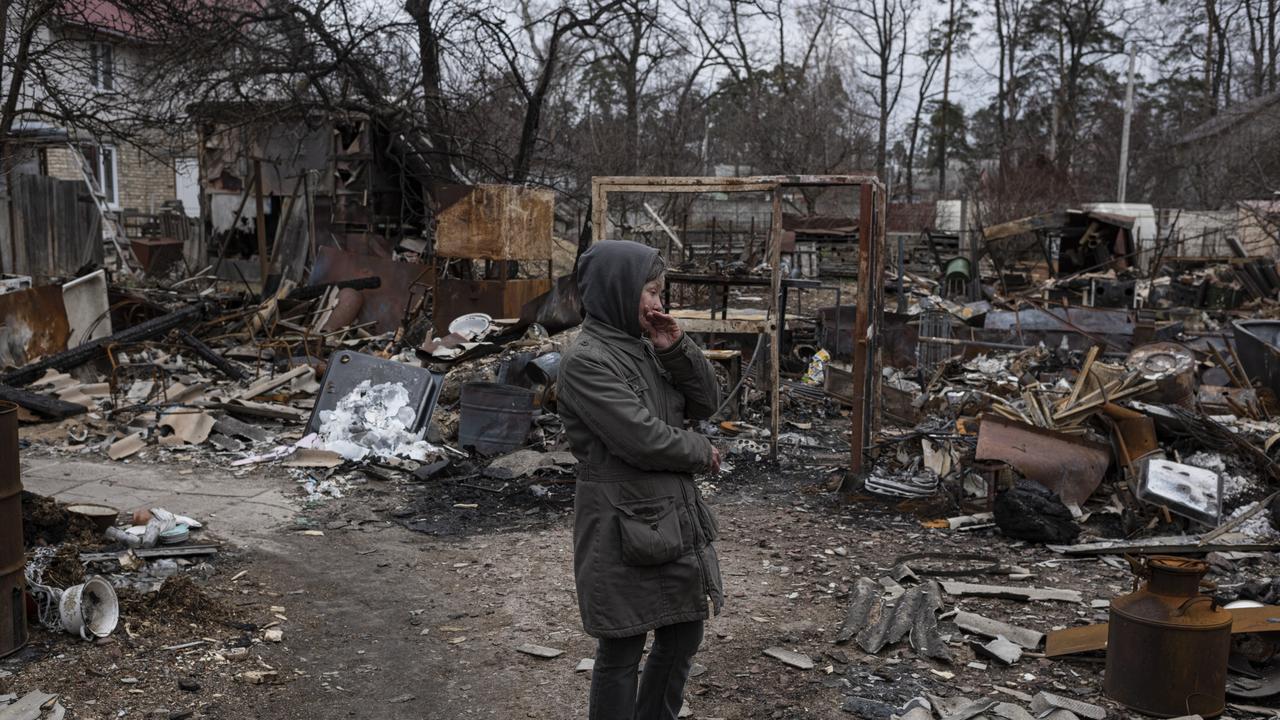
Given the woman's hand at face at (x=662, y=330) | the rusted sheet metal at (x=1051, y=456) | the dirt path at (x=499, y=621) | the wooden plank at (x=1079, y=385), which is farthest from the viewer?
the wooden plank at (x=1079, y=385)

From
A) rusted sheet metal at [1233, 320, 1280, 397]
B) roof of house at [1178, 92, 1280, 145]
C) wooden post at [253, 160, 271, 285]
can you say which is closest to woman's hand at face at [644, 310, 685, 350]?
rusted sheet metal at [1233, 320, 1280, 397]

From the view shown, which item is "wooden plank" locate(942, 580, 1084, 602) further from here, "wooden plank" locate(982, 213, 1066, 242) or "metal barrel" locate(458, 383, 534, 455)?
"wooden plank" locate(982, 213, 1066, 242)

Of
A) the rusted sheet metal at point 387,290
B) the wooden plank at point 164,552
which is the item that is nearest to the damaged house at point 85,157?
the rusted sheet metal at point 387,290

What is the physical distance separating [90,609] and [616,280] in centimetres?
321

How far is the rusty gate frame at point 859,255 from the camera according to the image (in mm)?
7469

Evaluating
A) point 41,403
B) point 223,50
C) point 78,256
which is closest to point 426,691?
point 41,403

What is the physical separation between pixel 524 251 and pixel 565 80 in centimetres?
1617

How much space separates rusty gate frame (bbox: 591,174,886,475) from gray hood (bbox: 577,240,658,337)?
4213mm

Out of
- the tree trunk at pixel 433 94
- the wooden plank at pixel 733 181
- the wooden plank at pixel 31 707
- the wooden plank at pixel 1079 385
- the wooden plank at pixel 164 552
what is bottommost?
the wooden plank at pixel 31 707

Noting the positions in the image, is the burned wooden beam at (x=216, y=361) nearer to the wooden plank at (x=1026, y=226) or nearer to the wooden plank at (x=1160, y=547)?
the wooden plank at (x=1160, y=547)

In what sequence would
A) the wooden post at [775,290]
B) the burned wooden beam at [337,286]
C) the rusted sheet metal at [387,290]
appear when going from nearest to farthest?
1. the wooden post at [775,290]
2. the rusted sheet metal at [387,290]
3. the burned wooden beam at [337,286]

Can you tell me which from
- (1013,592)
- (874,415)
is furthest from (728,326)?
(1013,592)

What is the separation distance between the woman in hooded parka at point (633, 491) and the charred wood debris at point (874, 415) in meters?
1.43

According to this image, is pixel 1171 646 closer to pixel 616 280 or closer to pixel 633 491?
pixel 633 491
